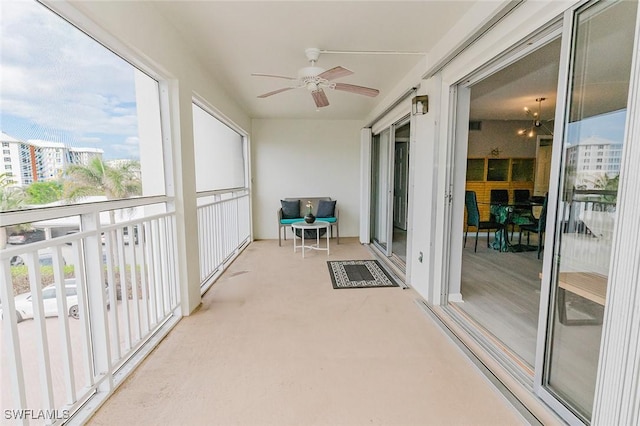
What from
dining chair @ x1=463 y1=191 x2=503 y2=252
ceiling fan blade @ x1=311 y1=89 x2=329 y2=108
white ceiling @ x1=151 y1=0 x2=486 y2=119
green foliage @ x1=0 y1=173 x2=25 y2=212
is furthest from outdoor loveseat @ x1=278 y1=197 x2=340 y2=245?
green foliage @ x1=0 y1=173 x2=25 y2=212

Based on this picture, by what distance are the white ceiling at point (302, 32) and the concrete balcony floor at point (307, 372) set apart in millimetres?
2379

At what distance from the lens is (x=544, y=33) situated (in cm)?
156

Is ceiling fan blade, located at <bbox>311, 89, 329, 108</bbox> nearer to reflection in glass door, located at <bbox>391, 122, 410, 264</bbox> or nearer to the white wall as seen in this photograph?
reflection in glass door, located at <bbox>391, 122, 410, 264</bbox>

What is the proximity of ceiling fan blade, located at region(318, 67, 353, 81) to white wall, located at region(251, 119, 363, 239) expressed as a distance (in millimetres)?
3342

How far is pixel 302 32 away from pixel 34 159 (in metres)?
1.96

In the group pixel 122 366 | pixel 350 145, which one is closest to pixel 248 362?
Answer: pixel 122 366

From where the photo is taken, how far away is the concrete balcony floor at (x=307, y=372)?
1.43 m

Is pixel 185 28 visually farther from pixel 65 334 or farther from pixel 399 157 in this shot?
pixel 399 157

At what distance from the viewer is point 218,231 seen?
3.83 meters

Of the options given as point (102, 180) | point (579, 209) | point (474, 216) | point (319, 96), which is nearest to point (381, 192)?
point (474, 216)

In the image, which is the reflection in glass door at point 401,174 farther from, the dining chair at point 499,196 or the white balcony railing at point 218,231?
the white balcony railing at point 218,231

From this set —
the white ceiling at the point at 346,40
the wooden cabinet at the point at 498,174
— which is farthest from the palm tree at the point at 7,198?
the wooden cabinet at the point at 498,174

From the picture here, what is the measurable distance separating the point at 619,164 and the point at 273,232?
5.27 meters

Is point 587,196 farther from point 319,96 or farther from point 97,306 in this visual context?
point 97,306
